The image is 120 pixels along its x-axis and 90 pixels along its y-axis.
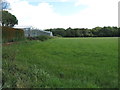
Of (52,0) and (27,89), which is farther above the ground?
(52,0)

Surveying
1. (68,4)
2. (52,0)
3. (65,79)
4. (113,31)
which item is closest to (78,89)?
(65,79)

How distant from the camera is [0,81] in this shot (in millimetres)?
4297

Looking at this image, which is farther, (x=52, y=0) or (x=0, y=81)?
(x=52, y=0)

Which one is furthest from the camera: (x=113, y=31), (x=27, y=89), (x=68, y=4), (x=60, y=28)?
(x=60, y=28)

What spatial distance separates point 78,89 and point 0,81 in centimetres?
159

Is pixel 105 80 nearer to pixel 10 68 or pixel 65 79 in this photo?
pixel 65 79

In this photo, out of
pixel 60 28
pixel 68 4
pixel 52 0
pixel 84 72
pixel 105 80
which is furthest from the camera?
pixel 60 28

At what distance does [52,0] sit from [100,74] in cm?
723

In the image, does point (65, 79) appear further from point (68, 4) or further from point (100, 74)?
point (68, 4)

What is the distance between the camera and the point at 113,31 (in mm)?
52812

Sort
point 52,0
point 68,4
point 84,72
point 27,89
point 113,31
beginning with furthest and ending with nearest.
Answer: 1. point 113,31
2. point 68,4
3. point 52,0
4. point 84,72
5. point 27,89

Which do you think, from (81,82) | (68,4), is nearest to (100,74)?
(81,82)

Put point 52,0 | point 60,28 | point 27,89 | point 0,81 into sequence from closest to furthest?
point 27,89
point 0,81
point 52,0
point 60,28

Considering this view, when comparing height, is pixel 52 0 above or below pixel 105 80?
above
